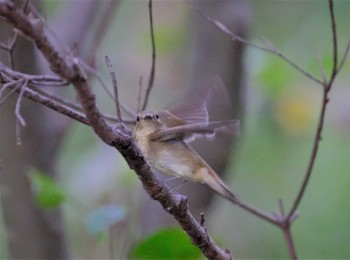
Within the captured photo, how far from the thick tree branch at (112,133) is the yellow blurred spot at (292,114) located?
1.98 m

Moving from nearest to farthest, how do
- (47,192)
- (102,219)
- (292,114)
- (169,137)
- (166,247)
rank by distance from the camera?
(169,137) < (166,247) < (47,192) < (102,219) < (292,114)

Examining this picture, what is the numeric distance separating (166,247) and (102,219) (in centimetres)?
28

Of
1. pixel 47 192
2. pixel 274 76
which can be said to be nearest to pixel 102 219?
pixel 47 192

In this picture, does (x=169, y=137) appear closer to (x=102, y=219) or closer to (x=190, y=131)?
(x=190, y=131)

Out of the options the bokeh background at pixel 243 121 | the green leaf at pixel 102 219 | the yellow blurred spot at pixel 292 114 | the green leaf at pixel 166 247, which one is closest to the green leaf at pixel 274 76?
the bokeh background at pixel 243 121

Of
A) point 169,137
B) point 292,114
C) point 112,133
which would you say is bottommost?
point 112,133

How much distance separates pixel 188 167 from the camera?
1856 millimetres

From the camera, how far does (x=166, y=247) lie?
1.84 meters

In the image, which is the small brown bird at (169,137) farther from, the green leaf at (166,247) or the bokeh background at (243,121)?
the bokeh background at (243,121)

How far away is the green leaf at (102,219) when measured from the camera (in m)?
2.03

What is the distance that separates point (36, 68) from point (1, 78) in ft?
3.60

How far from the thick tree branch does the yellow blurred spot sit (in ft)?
6.49

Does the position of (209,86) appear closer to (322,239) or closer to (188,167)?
(188,167)

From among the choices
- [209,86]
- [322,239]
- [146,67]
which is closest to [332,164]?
[322,239]
